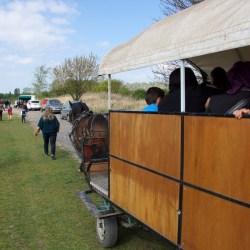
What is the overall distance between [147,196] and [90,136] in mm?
4729

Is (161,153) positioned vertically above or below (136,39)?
below

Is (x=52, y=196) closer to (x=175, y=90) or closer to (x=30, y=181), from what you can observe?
(x=30, y=181)

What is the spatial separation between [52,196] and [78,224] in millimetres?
1719

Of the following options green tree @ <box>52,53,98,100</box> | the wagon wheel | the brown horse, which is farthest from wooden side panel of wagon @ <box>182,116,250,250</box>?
green tree @ <box>52,53,98,100</box>

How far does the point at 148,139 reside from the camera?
3742 millimetres

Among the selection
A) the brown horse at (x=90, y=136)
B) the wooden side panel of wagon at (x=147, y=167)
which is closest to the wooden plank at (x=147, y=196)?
the wooden side panel of wagon at (x=147, y=167)

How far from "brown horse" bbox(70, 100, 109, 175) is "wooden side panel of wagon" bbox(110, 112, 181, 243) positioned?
177 centimetres

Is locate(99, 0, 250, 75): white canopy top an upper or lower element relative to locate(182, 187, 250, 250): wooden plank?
upper

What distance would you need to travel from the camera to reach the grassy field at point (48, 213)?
17.3ft

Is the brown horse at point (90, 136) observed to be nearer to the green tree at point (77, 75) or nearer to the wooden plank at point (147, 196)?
the wooden plank at point (147, 196)

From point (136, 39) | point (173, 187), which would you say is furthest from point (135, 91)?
point (173, 187)

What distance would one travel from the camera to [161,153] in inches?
139

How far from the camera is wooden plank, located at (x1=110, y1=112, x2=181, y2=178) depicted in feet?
10.9

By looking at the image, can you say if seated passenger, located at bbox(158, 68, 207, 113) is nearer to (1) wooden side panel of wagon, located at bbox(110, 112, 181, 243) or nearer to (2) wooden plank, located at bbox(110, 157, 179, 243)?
(1) wooden side panel of wagon, located at bbox(110, 112, 181, 243)
